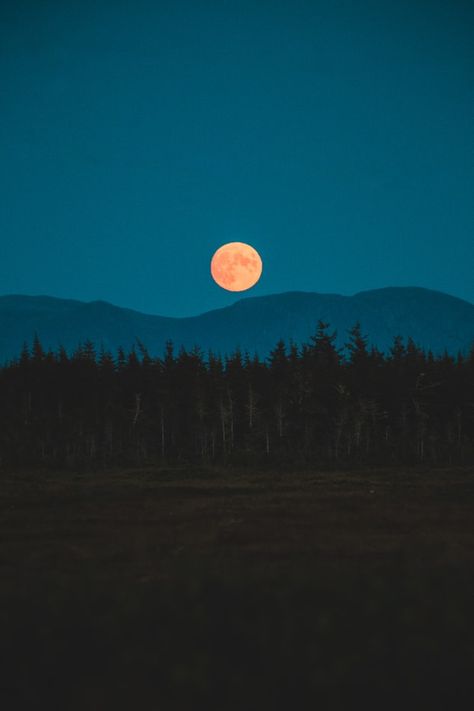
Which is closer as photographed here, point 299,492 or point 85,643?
point 85,643

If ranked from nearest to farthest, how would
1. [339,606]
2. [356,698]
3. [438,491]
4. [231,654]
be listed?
[356,698] < [231,654] < [339,606] < [438,491]

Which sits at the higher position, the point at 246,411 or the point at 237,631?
the point at 246,411

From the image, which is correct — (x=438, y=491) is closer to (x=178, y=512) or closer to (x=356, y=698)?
(x=178, y=512)

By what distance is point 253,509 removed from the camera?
115 ft

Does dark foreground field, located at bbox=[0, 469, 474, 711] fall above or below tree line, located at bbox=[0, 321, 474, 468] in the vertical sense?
below

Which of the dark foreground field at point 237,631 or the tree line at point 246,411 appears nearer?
the dark foreground field at point 237,631

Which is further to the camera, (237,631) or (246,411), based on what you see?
(246,411)

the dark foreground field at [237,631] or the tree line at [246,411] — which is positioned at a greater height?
the tree line at [246,411]

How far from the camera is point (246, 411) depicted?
81.9 m

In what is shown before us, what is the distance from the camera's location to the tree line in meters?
74.7

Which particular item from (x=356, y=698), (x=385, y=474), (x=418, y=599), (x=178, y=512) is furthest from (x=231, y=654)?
(x=385, y=474)

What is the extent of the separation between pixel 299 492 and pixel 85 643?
113ft

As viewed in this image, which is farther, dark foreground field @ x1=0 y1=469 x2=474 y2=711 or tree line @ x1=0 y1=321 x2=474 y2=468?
tree line @ x1=0 y1=321 x2=474 y2=468

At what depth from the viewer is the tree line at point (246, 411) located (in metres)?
74.7
